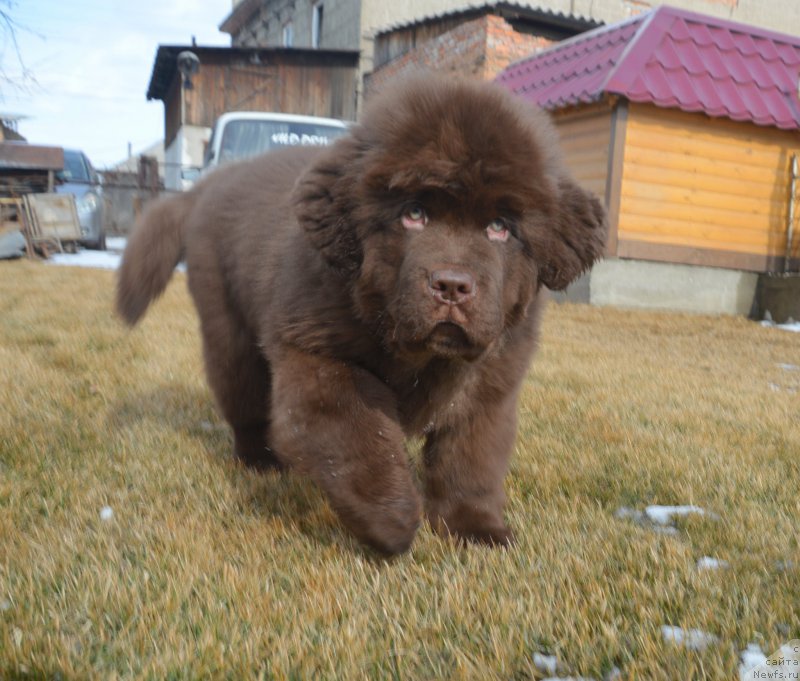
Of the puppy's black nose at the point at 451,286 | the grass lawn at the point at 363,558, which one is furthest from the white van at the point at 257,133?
the puppy's black nose at the point at 451,286

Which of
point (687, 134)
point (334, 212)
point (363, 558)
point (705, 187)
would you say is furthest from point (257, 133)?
point (363, 558)

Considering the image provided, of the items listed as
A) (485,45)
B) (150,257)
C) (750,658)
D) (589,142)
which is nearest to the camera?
(750,658)

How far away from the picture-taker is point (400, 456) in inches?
85.4

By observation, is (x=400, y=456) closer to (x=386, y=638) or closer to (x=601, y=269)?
(x=386, y=638)

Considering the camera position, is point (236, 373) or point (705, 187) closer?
point (236, 373)

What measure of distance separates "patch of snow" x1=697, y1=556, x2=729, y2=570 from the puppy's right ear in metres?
1.29

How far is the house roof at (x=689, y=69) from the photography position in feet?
31.8

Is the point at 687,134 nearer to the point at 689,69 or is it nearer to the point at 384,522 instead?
the point at 689,69

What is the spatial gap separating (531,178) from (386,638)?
1.25 meters

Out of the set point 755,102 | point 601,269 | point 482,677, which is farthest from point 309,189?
point 755,102

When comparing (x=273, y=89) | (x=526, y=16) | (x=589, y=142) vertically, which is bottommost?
(x=589, y=142)

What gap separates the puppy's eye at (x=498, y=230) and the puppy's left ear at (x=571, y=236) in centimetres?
14

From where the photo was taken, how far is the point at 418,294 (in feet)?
6.46

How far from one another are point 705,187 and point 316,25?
16.3 m
